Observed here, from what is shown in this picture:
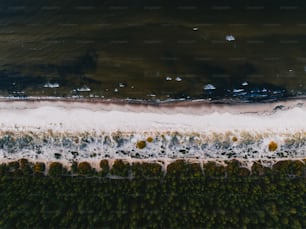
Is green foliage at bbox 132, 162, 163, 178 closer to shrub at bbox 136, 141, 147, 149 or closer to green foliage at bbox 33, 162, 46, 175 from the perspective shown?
shrub at bbox 136, 141, 147, 149

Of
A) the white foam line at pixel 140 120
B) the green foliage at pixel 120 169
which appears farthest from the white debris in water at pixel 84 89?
the green foliage at pixel 120 169

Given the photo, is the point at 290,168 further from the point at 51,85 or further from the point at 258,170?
the point at 51,85

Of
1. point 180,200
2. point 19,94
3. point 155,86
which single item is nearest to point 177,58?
point 155,86

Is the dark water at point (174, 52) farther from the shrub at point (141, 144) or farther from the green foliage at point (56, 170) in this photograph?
the green foliage at point (56, 170)

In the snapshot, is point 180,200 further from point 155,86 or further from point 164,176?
point 155,86

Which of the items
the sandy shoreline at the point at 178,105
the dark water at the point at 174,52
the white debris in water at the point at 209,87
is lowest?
the sandy shoreline at the point at 178,105

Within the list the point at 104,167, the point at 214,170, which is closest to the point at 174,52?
the point at 214,170
